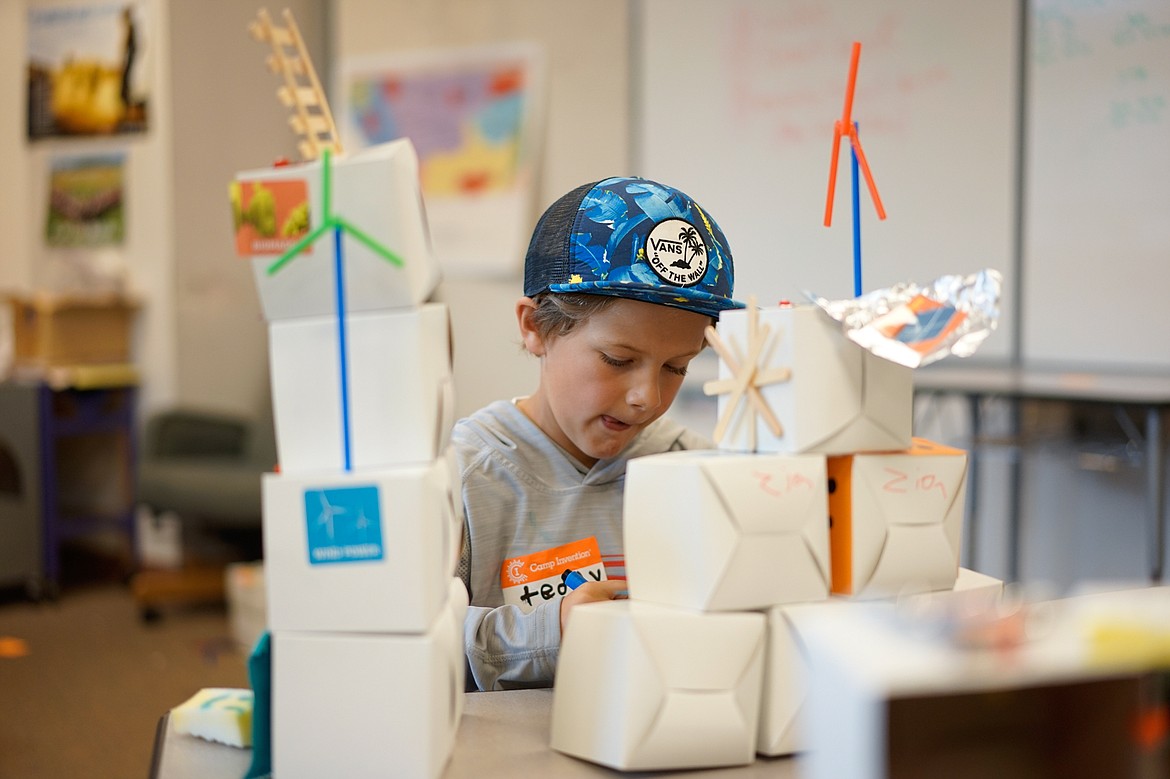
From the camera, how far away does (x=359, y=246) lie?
810 millimetres

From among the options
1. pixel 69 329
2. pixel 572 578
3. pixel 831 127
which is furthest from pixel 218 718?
pixel 69 329

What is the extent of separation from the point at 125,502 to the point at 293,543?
4.31 meters

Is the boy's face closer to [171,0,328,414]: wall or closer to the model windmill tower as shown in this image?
the model windmill tower

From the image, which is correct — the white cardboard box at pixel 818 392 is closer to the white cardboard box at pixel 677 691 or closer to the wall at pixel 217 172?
the white cardboard box at pixel 677 691

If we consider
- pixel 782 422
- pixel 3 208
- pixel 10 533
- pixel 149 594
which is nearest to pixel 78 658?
pixel 149 594

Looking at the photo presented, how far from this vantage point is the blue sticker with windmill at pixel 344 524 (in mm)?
801

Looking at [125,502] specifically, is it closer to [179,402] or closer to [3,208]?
[179,402]

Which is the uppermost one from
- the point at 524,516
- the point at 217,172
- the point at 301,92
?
the point at 217,172

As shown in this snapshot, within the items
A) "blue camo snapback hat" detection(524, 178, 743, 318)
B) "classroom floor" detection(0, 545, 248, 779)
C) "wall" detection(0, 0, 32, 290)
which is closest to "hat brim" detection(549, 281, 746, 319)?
"blue camo snapback hat" detection(524, 178, 743, 318)

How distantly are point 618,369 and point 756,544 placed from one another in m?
0.42

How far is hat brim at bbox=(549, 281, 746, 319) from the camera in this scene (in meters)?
1.18

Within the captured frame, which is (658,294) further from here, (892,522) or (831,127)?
(831,127)

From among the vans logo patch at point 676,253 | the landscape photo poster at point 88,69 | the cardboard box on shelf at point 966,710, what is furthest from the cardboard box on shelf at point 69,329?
the cardboard box on shelf at point 966,710

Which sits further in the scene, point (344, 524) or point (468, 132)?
point (468, 132)
